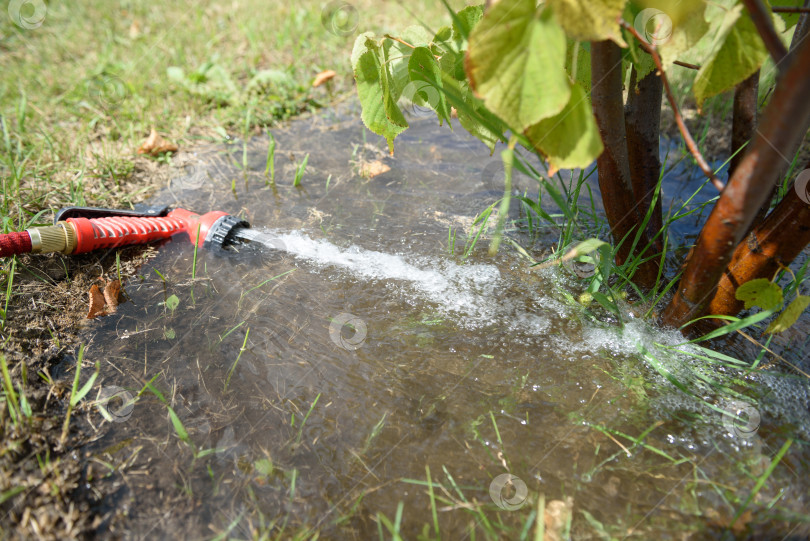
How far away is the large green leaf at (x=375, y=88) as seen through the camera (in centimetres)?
125

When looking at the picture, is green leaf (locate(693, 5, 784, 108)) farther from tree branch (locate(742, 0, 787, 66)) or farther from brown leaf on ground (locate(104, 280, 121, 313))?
brown leaf on ground (locate(104, 280, 121, 313))

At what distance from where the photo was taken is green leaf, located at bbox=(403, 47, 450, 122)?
1.23 m

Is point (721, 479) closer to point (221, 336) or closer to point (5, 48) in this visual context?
point (221, 336)

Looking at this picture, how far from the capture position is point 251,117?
9.84ft

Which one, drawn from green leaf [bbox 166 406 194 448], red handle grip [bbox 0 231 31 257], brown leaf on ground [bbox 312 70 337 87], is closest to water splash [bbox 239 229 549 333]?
red handle grip [bbox 0 231 31 257]

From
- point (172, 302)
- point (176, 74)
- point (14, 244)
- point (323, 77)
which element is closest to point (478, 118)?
point (172, 302)

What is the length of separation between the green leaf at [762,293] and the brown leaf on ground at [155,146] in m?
2.65

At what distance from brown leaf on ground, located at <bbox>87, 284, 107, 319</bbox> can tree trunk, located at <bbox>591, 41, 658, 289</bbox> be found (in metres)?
1.67

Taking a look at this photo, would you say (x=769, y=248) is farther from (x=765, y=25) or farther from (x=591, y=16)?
(x=591, y=16)

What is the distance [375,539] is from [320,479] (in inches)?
8.0

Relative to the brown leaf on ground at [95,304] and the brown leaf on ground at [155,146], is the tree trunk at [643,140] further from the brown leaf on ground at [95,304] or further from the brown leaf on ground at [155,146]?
the brown leaf on ground at [155,146]

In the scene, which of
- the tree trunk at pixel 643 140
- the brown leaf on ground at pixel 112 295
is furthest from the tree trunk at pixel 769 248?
the brown leaf on ground at pixel 112 295

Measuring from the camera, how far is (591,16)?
2.83ft

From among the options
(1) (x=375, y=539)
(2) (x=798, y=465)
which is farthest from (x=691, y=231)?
(1) (x=375, y=539)
